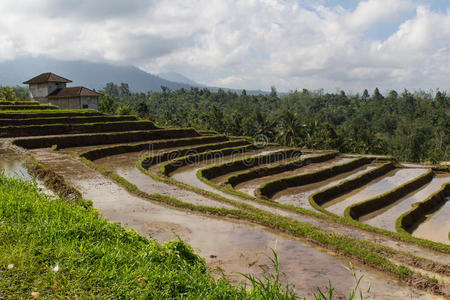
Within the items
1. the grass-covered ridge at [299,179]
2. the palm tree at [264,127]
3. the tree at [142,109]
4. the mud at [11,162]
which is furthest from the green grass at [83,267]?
the tree at [142,109]

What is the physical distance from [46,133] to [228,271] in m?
A: 22.6

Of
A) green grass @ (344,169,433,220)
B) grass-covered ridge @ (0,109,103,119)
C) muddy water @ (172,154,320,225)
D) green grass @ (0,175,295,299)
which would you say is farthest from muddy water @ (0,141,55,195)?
green grass @ (344,169,433,220)

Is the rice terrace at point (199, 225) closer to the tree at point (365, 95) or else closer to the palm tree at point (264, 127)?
the palm tree at point (264, 127)

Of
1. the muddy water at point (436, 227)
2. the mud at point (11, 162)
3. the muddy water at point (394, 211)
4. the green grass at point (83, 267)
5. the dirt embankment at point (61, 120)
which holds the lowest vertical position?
the muddy water at point (436, 227)

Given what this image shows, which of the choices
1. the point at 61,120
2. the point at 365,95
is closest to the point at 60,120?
the point at 61,120

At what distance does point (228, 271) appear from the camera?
257 inches

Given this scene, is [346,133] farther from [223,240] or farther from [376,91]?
[223,240]

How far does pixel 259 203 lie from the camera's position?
46.0 feet

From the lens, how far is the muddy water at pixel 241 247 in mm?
6340

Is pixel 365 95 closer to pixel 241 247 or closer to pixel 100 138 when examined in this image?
pixel 100 138

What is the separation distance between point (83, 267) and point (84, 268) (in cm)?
2

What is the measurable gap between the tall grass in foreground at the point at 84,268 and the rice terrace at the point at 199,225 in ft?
0.06

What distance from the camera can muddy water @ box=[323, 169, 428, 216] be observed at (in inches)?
691

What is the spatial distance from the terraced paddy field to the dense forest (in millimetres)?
11500
